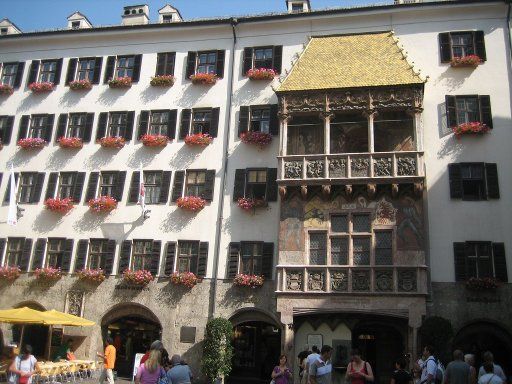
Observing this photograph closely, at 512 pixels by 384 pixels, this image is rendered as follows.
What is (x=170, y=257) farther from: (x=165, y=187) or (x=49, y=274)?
(x=49, y=274)

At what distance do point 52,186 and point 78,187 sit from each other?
5.71 feet

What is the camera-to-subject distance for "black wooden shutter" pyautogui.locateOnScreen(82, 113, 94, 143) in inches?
1210

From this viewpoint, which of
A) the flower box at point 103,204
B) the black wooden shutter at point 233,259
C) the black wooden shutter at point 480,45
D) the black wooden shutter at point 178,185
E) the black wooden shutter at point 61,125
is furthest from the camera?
the black wooden shutter at point 61,125

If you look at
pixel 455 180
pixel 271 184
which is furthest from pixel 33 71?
pixel 455 180

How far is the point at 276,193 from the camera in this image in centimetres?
2658

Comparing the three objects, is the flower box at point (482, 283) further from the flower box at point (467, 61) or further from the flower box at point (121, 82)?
the flower box at point (121, 82)

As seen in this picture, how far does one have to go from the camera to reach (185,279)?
26.2 meters

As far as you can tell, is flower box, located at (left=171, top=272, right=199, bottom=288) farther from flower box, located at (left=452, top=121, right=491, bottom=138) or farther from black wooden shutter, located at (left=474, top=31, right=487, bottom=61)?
black wooden shutter, located at (left=474, top=31, right=487, bottom=61)

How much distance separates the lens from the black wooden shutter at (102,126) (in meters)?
30.5

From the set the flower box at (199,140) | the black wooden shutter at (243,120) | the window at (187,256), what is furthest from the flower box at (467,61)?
the window at (187,256)

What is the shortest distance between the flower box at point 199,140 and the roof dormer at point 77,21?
12169 millimetres

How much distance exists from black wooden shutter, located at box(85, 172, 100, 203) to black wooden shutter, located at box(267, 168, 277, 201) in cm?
976

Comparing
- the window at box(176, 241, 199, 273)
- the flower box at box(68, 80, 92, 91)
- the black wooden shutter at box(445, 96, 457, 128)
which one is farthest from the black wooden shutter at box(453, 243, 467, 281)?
the flower box at box(68, 80, 92, 91)

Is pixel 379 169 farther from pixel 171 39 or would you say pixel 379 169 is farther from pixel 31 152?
pixel 31 152
